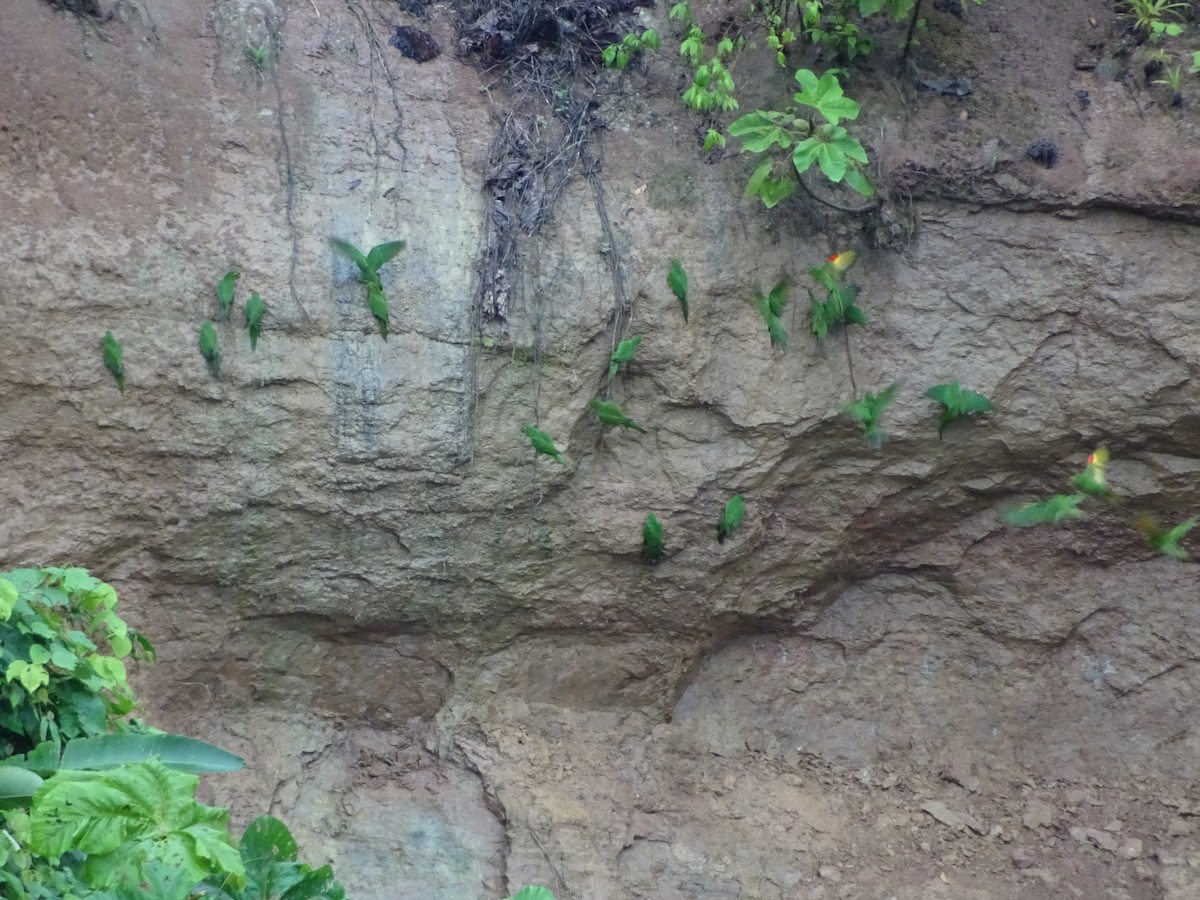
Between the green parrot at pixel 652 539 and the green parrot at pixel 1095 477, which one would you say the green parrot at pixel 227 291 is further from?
the green parrot at pixel 1095 477

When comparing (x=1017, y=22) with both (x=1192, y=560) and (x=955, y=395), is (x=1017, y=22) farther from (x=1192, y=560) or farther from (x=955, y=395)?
(x=1192, y=560)

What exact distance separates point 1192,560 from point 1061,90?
2142mm

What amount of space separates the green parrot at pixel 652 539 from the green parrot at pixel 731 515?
258mm

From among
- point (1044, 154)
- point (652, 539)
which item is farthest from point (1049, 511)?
point (652, 539)

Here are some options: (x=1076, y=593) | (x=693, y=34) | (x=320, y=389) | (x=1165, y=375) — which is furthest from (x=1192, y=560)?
(x=320, y=389)

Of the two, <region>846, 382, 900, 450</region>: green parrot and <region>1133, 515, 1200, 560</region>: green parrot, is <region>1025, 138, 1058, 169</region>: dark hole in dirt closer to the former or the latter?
<region>846, 382, 900, 450</region>: green parrot

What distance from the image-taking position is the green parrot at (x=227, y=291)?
4609 millimetres

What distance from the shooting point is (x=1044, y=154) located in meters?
5.01

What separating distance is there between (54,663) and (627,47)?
352 cm

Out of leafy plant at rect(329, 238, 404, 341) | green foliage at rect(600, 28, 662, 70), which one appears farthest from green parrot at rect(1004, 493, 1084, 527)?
leafy plant at rect(329, 238, 404, 341)

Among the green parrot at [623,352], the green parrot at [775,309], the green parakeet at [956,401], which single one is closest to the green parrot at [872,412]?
the green parakeet at [956,401]

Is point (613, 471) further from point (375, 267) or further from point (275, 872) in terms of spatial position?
point (275, 872)

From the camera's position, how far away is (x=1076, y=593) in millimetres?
5324

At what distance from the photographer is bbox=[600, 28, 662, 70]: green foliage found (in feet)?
16.8
